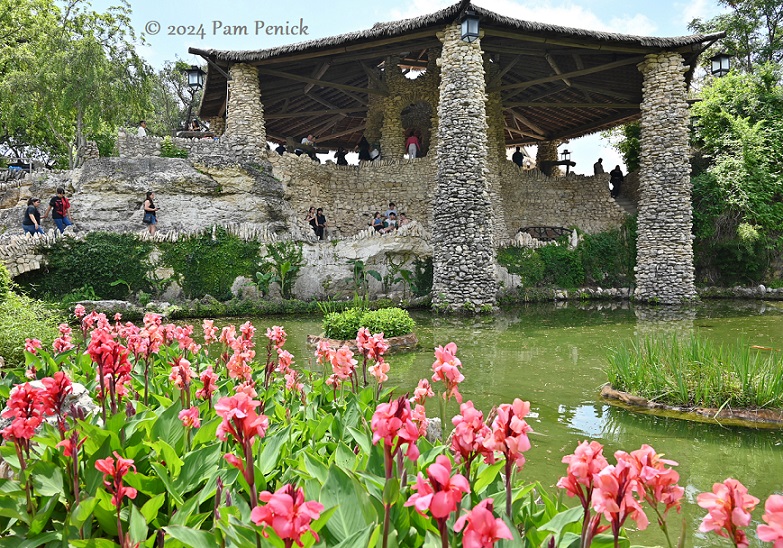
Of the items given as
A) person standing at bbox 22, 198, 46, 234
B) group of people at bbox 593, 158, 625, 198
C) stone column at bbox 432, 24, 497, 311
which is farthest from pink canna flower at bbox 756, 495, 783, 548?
group of people at bbox 593, 158, 625, 198

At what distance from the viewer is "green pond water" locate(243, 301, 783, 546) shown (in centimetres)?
404

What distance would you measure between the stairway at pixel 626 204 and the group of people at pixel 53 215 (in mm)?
20986

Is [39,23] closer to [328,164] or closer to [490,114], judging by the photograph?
[328,164]

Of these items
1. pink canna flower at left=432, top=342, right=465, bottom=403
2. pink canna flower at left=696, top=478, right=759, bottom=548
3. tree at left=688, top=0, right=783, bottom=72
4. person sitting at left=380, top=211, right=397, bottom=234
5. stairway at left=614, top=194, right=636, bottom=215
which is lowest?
pink canna flower at left=696, top=478, right=759, bottom=548

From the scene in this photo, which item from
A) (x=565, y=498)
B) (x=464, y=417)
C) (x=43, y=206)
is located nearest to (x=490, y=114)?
(x=43, y=206)

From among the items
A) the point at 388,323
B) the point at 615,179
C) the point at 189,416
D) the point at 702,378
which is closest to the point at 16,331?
the point at 189,416

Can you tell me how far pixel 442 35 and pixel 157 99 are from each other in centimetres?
2930

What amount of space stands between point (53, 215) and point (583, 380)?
14.4m

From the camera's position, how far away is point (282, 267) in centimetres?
1505

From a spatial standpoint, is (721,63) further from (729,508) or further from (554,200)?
(729,508)

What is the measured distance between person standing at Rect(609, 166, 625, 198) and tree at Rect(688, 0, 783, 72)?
26.6 feet

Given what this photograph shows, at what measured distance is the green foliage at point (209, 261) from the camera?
14.8 m

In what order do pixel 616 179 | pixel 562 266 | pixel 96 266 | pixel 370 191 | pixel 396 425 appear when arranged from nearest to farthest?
pixel 396 425, pixel 96 266, pixel 562 266, pixel 370 191, pixel 616 179

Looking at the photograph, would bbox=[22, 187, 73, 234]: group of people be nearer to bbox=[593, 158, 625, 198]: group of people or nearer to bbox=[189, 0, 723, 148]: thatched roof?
bbox=[189, 0, 723, 148]: thatched roof
